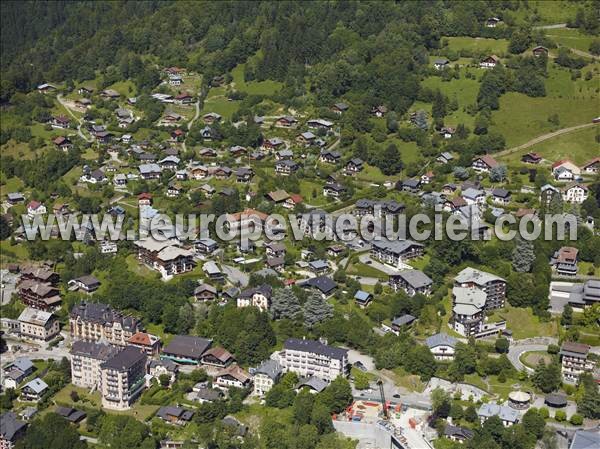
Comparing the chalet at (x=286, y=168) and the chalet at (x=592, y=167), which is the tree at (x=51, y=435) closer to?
the chalet at (x=286, y=168)

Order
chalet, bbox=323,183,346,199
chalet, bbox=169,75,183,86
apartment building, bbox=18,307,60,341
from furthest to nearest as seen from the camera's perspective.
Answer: chalet, bbox=169,75,183,86 < chalet, bbox=323,183,346,199 < apartment building, bbox=18,307,60,341

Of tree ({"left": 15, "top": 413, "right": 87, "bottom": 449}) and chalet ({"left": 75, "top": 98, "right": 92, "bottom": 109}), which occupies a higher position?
tree ({"left": 15, "top": 413, "right": 87, "bottom": 449})

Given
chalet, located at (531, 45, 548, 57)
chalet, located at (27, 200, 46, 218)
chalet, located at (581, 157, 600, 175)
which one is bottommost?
chalet, located at (27, 200, 46, 218)

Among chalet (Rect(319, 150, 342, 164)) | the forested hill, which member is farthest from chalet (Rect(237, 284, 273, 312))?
the forested hill

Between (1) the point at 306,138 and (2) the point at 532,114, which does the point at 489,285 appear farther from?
(2) the point at 532,114

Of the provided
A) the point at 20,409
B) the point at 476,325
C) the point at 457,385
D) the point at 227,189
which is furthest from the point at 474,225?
the point at 20,409

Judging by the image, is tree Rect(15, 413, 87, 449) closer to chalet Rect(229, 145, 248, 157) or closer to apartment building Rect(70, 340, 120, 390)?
apartment building Rect(70, 340, 120, 390)

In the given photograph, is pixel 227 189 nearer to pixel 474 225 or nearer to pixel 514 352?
pixel 474 225
